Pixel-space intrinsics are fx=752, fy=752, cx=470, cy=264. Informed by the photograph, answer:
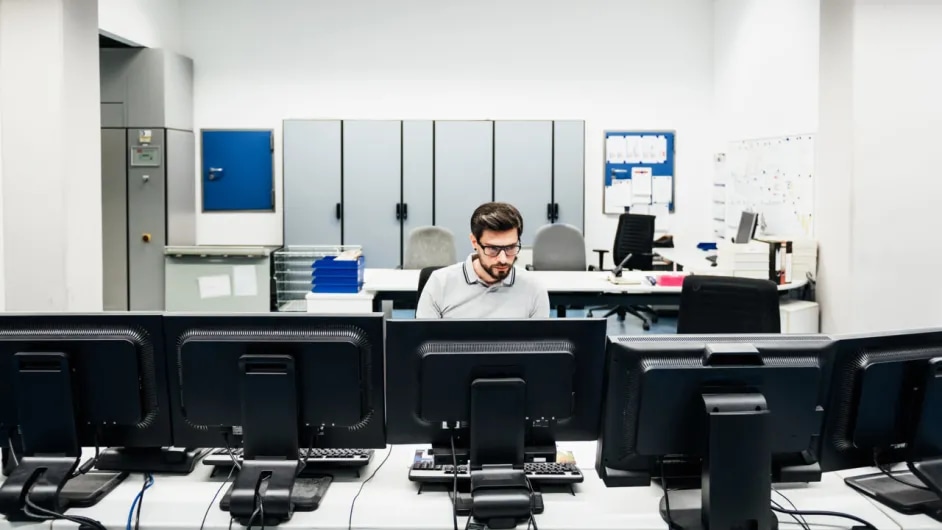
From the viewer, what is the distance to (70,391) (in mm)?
1741

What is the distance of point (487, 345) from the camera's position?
172 cm

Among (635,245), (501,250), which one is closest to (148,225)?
A: (635,245)

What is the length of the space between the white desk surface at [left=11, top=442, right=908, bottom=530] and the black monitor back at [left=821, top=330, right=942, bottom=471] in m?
0.14

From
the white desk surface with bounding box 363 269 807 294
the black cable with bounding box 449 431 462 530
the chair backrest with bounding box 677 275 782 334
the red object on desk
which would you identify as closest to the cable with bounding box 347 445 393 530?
the black cable with bounding box 449 431 462 530

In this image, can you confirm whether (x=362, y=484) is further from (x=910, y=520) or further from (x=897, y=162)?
(x=897, y=162)

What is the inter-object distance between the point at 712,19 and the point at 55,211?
19.4 feet

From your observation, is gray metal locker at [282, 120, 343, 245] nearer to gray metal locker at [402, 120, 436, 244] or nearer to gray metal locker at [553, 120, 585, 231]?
gray metal locker at [402, 120, 436, 244]

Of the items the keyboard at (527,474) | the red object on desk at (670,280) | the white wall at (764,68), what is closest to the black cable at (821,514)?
the keyboard at (527,474)

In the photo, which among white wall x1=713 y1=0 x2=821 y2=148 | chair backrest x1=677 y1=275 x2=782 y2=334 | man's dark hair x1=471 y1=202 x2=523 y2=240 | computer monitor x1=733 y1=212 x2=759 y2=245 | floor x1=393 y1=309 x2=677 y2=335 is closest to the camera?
man's dark hair x1=471 y1=202 x2=523 y2=240

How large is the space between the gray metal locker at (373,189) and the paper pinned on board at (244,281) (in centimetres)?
95

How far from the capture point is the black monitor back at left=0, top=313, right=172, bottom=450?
1749 mm

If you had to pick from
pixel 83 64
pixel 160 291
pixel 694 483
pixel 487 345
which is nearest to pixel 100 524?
pixel 487 345

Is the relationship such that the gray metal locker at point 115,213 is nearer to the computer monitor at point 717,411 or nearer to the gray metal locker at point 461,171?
the gray metal locker at point 461,171

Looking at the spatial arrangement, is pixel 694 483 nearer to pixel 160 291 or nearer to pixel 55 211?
pixel 55 211
